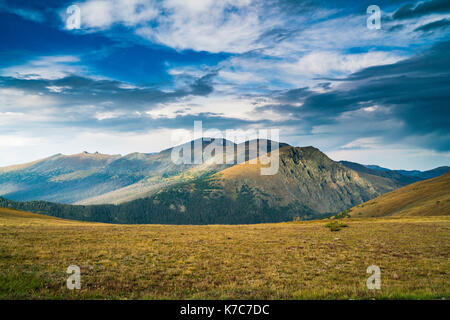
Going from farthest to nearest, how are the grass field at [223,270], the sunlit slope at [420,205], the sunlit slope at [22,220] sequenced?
the sunlit slope at [420,205] < the sunlit slope at [22,220] < the grass field at [223,270]

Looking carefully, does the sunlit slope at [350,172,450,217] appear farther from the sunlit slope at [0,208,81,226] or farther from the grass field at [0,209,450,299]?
the sunlit slope at [0,208,81,226]

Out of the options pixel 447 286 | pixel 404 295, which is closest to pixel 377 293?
pixel 404 295

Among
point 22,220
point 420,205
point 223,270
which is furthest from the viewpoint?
point 420,205

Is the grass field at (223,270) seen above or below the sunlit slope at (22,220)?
above

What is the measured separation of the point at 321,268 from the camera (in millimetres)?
19297

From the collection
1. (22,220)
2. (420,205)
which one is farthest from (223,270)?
(420,205)

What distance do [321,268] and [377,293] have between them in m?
6.25

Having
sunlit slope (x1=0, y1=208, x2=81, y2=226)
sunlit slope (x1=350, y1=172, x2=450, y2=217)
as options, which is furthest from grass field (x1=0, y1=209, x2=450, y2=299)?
sunlit slope (x1=350, y1=172, x2=450, y2=217)

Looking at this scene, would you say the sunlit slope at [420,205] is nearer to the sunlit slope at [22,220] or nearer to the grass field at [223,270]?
the grass field at [223,270]

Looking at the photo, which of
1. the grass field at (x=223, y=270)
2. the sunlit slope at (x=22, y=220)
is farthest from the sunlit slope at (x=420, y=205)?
the sunlit slope at (x=22, y=220)

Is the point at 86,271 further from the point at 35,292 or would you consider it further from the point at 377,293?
the point at 377,293

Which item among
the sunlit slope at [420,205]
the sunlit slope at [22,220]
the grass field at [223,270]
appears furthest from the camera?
the sunlit slope at [420,205]

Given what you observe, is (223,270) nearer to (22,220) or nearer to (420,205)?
(22,220)

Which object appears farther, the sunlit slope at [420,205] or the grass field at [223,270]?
the sunlit slope at [420,205]
